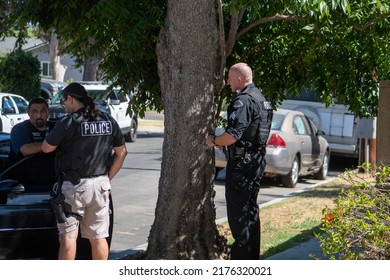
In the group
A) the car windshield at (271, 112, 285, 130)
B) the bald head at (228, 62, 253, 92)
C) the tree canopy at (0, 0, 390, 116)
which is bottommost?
the car windshield at (271, 112, 285, 130)

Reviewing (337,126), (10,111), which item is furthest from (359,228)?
(10,111)

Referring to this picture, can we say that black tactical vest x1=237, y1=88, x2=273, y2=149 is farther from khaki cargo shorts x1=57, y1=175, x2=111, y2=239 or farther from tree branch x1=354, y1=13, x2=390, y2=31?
tree branch x1=354, y1=13, x2=390, y2=31

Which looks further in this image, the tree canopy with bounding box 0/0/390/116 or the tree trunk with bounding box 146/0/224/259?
the tree canopy with bounding box 0/0/390/116

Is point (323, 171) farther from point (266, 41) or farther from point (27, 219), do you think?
point (27, 219)

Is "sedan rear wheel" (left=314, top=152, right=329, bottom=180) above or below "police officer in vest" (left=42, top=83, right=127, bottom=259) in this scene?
below

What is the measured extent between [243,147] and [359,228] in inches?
79.4

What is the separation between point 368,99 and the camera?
8672 millimetres

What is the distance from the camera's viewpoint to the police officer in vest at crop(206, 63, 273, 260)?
6.86 m

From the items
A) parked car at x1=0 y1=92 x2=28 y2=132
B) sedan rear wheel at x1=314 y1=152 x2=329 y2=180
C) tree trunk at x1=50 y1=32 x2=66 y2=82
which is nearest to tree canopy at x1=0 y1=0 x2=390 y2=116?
sedan rear wheel at x1=314 y1=152 x2=329 y2=180

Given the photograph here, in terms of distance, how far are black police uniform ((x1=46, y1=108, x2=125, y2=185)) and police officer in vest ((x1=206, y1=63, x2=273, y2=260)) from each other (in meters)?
1.03

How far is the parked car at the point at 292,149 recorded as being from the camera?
1530 centimetres

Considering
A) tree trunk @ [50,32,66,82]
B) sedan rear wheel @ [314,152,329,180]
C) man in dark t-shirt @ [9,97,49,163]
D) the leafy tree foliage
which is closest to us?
man in dark t-shirt @ [9,97,49,163]
